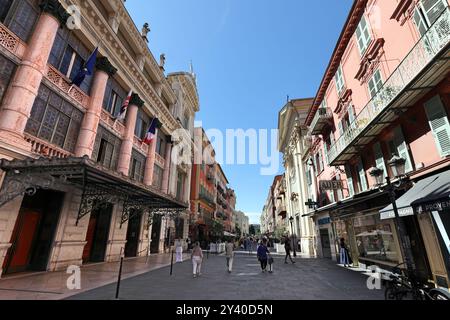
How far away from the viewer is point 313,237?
76.5 ft

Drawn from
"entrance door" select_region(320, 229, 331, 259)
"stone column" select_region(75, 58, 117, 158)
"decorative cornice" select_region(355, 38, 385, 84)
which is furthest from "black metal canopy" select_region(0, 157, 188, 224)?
"entrance door" select_region(320, 229, 331, 259)

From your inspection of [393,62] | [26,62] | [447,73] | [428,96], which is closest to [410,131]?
[428,96]

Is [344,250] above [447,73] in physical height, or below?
below

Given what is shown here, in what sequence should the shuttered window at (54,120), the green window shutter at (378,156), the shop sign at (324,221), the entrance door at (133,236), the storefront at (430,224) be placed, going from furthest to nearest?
1. the shop sign at (324,221)
2. the entrance door at (133,236)
3. the green window shutter at (378,156)
4. the shuttered window at (54,120)
5. the storefront at (430,224)

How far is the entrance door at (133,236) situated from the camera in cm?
1789

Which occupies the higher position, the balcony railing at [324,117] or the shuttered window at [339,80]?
the shuttered window at [339,80]

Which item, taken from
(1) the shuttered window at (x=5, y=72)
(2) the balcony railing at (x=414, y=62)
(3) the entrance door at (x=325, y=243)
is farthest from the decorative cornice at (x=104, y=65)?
(3) the entrance door at (x=325, y=243)

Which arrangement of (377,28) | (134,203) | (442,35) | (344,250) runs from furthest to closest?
(134,203) → (344,250) → (377,28) → (442,35)

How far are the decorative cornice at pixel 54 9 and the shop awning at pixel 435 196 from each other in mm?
16436

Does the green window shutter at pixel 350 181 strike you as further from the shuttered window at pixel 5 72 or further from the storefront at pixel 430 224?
the shuttered window at pixel 5 72

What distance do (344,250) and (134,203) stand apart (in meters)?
14.9

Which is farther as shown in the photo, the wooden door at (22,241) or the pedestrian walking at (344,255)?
the pedestrian walking at (344,255)

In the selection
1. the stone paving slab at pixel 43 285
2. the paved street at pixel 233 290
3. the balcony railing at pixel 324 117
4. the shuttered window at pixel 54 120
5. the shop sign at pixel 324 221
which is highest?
the balcony railing at pixel 324 117

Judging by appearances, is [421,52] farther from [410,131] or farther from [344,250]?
[344,250]
